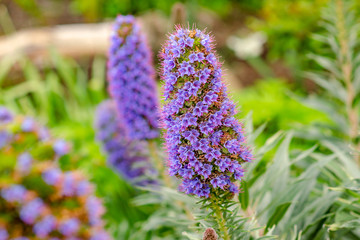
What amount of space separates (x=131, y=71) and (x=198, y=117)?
1.26m

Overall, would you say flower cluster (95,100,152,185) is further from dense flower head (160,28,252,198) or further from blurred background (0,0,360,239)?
dense flower head (160,28,252,198)

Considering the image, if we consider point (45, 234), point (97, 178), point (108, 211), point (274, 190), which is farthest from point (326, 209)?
point (97, 178)

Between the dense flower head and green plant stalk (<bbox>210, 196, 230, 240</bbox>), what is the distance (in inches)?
3.5

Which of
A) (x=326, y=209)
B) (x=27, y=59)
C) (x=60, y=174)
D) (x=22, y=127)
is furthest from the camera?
(x=27, y=59)

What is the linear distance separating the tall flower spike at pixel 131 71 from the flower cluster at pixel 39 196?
3.41 feet

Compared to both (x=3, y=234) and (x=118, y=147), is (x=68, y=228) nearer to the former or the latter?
(x=3, y=234)

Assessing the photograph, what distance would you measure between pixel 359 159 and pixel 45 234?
2.52 m

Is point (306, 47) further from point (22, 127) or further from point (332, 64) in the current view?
point (22, 127)

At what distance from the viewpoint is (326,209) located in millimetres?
2031

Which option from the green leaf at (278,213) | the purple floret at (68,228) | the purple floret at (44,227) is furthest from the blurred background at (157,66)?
the purple floret at (44,227)

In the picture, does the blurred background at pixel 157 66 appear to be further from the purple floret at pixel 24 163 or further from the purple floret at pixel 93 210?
the purple floret at pixel 24 163

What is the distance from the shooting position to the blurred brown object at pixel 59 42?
7277 millimetres

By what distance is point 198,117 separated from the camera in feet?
4.82

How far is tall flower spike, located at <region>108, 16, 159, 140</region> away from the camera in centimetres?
258
